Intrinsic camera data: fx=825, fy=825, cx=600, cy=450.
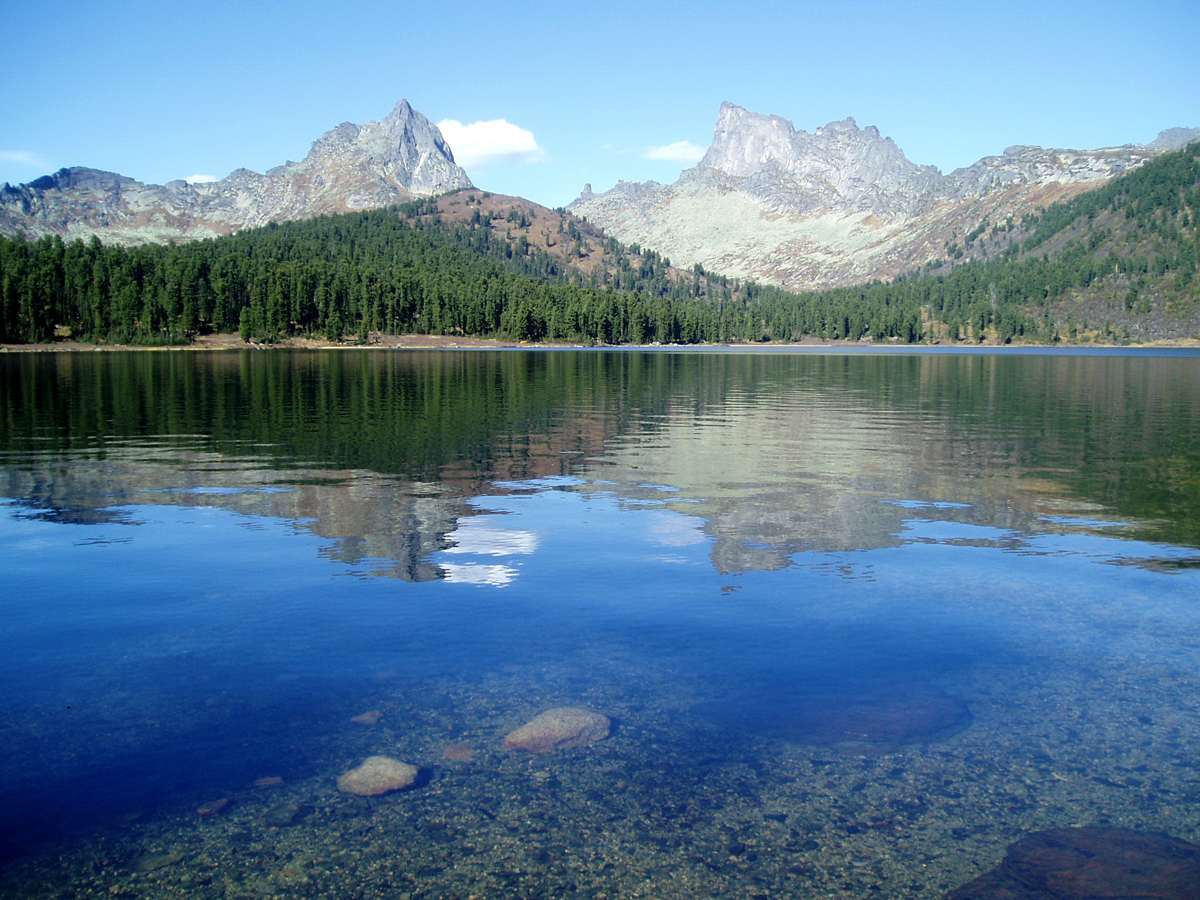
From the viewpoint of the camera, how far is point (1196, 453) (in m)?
33.0

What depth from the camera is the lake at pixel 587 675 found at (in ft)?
24.5

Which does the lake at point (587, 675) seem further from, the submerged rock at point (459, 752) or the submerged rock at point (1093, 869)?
the submerged rock at point (1093, 869)

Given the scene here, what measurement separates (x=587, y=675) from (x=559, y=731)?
164 centimetres

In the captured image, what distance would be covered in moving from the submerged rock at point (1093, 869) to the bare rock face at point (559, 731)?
4.06 metres

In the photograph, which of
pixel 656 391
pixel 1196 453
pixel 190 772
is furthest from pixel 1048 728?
pixel 656 391

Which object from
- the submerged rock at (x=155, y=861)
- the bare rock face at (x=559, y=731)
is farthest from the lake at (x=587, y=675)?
the bare rock face at (x=559, y=731)

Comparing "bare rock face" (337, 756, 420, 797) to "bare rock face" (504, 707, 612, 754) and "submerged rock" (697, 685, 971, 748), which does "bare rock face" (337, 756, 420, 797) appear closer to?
"bare rock face" (504, 707, 612, 754)

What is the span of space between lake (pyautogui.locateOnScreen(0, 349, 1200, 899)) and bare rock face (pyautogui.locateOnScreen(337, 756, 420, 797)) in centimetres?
15

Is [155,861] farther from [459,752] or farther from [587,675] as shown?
[587,675]

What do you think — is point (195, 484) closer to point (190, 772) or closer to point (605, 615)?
point (605, 615)

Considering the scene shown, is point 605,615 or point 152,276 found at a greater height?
point 152,276

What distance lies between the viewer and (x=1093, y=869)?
7.17m

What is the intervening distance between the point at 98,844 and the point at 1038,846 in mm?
8513

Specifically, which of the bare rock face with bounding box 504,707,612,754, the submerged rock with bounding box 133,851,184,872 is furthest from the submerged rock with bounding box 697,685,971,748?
the submerged rock with bounding box 133,851,184,872
